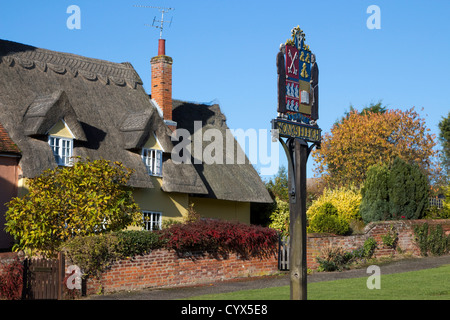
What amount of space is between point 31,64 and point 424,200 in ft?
58.9

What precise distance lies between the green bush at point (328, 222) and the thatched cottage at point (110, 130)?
14.0 feet

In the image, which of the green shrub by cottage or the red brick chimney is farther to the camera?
the red brick chimney

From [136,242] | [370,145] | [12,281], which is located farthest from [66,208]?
[370,145]

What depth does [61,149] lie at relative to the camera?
2459 cm

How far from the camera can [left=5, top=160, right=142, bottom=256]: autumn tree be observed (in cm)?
1912

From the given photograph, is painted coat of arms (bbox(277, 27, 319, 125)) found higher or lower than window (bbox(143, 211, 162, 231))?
higher

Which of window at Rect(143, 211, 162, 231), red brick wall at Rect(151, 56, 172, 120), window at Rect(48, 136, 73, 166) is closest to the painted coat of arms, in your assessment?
window at Rect(48, 136, 73, 166)

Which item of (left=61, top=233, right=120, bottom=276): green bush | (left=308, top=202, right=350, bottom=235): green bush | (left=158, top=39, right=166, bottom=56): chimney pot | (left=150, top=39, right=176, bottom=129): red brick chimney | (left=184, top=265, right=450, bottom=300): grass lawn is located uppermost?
(left=158, top=39, right=166, bottom=56): chimney pot

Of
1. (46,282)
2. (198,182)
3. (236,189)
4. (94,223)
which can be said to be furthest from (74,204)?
(236,189)

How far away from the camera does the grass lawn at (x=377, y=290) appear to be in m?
15.3

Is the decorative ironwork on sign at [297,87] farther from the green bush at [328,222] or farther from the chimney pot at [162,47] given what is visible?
the chimney pot at [162,47]

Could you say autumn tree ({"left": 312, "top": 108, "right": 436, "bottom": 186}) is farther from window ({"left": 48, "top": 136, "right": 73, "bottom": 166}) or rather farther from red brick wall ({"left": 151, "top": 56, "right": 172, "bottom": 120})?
window ({"left": 48, "top": 136, "right": 73, "bottom": 166})

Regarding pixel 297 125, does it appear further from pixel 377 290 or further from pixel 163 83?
pixel 163 83

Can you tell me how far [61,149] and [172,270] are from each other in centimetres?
720
